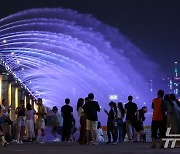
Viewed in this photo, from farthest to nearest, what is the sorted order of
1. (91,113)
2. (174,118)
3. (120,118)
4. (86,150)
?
1. (120,118)
2. (91,113)
3. (174,118)
4. (86,150)

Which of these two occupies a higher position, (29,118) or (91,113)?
(29,118)

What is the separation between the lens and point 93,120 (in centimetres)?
2270

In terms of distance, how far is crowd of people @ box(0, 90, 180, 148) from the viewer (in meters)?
20.4

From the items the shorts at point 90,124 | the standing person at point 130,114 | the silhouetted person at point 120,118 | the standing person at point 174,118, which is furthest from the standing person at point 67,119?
the standing person at point 174,118

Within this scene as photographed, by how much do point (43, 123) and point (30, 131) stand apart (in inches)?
47.5

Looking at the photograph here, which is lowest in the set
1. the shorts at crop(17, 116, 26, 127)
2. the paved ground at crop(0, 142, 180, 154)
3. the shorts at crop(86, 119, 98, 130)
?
the paved ground at crop(0, 142, 180, 154)

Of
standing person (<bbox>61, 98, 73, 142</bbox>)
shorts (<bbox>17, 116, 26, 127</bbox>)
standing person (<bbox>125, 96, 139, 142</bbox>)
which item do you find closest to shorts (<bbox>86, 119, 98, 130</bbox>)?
standing person (<bbox>61, 98, 73, 142</bbox>)

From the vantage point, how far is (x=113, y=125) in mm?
24375

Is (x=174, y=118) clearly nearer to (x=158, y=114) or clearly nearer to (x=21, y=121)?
(x=158, y=114)

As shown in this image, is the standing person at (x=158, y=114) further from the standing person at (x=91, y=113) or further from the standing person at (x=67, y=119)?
the standing person at (x=67, y=119)

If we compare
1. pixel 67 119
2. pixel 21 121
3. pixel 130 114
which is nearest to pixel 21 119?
pixel 21 121

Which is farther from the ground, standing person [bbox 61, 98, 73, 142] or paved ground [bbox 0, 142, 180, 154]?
standing person [bbox 61, 98, 73, 142]

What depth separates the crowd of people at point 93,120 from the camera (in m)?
20.4

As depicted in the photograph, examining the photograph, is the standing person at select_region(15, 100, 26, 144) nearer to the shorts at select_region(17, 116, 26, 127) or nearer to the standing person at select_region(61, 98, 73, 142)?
the shorts at select_region(17, 116, 26, 127)
